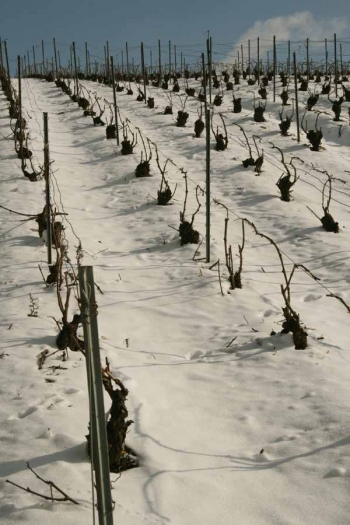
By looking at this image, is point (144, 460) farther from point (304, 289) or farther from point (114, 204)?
point (114, 204)

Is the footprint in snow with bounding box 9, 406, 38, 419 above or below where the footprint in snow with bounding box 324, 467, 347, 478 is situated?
above

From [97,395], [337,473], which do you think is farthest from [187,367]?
[97,395]

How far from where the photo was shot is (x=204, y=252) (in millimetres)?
5023

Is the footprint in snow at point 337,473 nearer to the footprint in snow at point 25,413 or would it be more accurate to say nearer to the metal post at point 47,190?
the footprint in snow at point 25,413

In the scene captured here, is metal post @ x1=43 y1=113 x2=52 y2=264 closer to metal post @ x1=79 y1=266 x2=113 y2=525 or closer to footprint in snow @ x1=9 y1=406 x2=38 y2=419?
footprint in snow @ x1=9 y1=406 x2=38 y2=419

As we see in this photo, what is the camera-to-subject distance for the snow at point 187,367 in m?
2.04

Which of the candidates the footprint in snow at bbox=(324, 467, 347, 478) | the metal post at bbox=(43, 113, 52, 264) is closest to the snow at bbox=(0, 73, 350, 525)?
the footprint in snow at bbox=(324, 467, 347, 478)

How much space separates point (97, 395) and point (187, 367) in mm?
1550

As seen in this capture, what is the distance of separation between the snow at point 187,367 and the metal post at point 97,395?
1.12 feet

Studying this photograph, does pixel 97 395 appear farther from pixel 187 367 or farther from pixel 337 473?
pixel 187 367

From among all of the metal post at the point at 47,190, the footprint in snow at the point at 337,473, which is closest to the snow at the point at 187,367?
the footprint in snow at the point at 337,473

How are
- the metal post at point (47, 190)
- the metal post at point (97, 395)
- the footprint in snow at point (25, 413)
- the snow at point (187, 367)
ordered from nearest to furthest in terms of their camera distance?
→ the metal post at point (97, 395) → the snow at point (187, 367) → the footprint in snow at point (25, 413) → the metal post at point (47, 190)

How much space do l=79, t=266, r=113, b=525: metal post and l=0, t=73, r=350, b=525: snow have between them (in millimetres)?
342

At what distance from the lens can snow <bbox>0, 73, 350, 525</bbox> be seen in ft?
6.71
